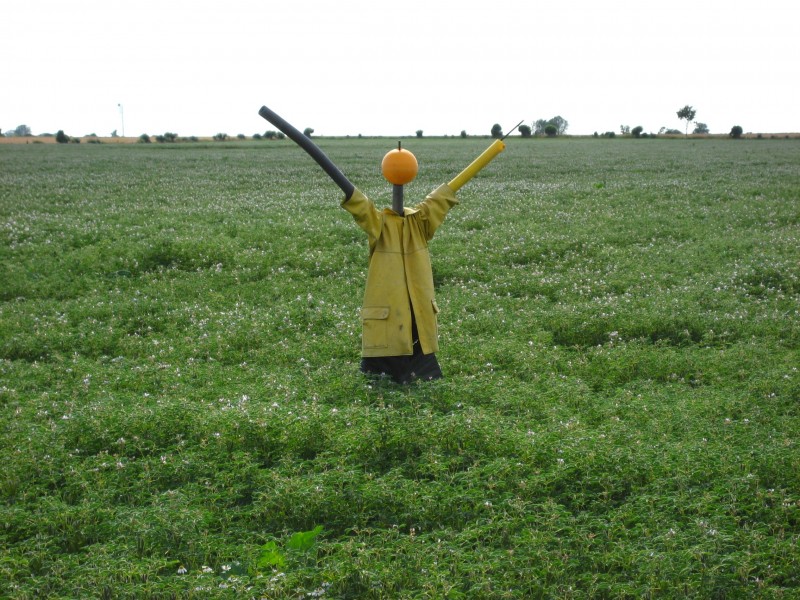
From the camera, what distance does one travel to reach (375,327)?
24.3 ft

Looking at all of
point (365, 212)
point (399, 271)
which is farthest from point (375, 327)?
point (365, 212)

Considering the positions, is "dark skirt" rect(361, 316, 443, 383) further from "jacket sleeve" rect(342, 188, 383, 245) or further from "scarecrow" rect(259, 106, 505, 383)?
"jacket sleeve" rect(342, 188, 383, 245)

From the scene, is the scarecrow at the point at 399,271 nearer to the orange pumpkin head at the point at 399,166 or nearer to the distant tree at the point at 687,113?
the orange pumpkin head at the point at 399,166

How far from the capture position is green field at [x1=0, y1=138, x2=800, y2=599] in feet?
A: 15.0

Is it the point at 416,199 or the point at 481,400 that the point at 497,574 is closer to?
the point at 481,400

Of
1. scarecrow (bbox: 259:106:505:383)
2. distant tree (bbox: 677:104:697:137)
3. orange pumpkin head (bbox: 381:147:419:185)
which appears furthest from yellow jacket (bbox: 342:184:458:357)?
distant tree (bbox: 677:104:697:137)

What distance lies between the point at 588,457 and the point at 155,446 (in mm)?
3649

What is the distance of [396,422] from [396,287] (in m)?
1.52

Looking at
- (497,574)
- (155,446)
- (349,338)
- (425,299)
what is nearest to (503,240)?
(349,338)

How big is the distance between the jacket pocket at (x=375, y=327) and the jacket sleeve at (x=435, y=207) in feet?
3.41

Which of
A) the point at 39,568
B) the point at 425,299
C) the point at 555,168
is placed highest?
the point at 555,168

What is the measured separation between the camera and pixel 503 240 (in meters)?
14.8

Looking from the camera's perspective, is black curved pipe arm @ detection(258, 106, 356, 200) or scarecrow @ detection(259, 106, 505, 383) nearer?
black curved pipe arm @ detection(258, 106, 356, 200)

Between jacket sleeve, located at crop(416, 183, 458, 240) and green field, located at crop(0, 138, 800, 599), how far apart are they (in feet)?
5.56
